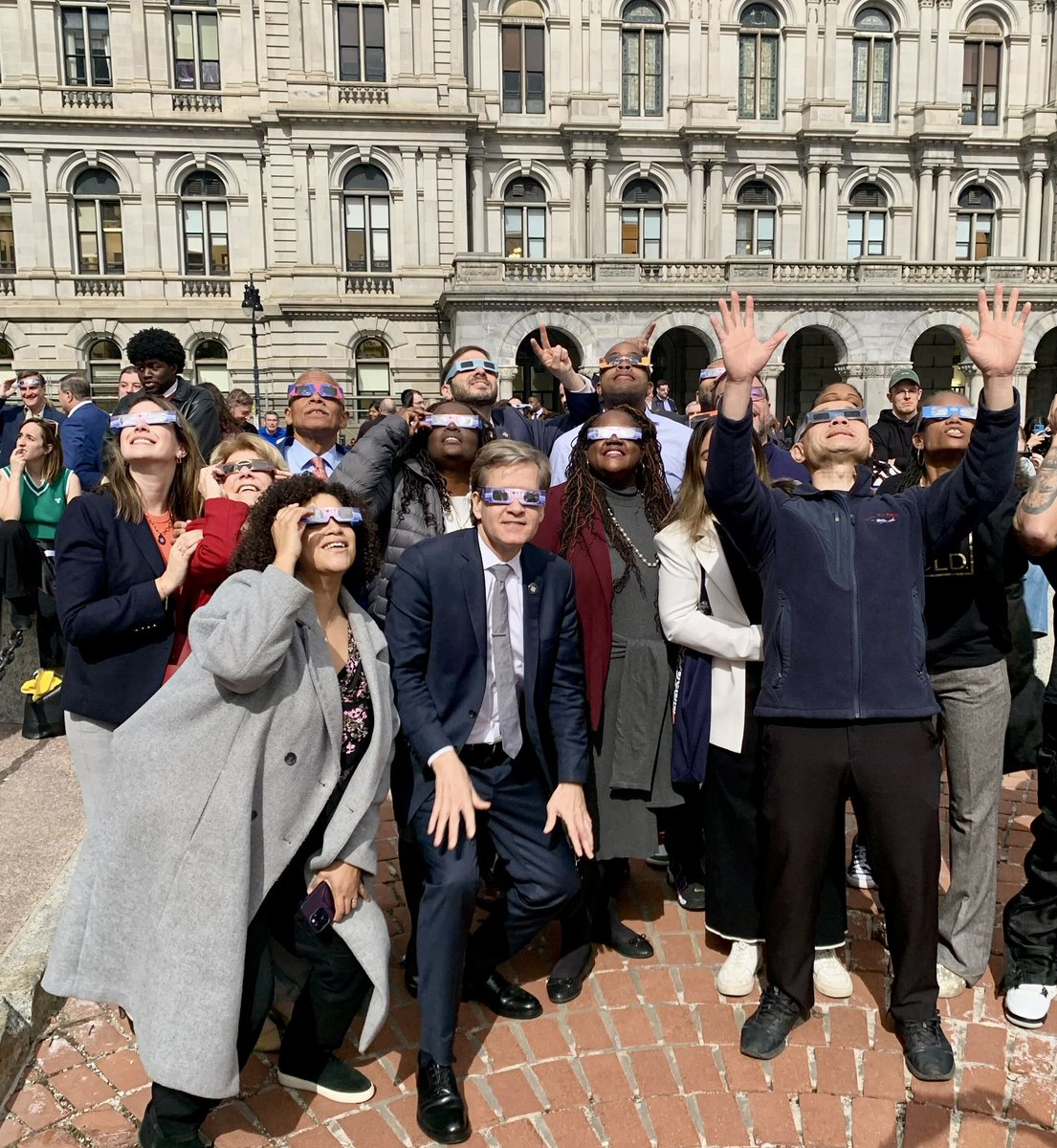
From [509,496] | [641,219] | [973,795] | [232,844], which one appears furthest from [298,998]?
[641,219]

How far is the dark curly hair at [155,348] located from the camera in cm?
529

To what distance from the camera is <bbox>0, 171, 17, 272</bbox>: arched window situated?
28953mm

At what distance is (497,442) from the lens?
347 cm

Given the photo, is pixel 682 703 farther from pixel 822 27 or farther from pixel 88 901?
pixel 822 27

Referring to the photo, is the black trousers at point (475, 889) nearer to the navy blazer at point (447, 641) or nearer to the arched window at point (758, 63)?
the navy blazer at point (447, 641)

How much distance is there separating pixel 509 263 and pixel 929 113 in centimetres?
1741

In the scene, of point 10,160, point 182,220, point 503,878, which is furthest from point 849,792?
point 10,160

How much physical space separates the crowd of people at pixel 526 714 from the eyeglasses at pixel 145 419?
0.03m

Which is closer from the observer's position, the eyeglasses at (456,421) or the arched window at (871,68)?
the eyeglasses at (456,421)

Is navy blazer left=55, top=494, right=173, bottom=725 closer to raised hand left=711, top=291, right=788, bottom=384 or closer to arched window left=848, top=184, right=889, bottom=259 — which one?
raised hand left=711, top=291, right=788, bottom=384

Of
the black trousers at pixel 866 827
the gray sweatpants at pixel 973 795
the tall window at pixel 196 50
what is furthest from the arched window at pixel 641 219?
the black trousers at pixel 866 827

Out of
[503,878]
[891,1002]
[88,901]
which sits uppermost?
[88,901]

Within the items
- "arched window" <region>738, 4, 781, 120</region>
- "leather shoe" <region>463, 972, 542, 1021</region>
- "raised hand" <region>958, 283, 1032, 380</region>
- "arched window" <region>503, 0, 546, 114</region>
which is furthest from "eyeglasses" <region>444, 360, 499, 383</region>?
"arched window" <region>738, 4, 781, 120</region>

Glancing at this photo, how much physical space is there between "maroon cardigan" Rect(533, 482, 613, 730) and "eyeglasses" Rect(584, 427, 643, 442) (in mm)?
388
